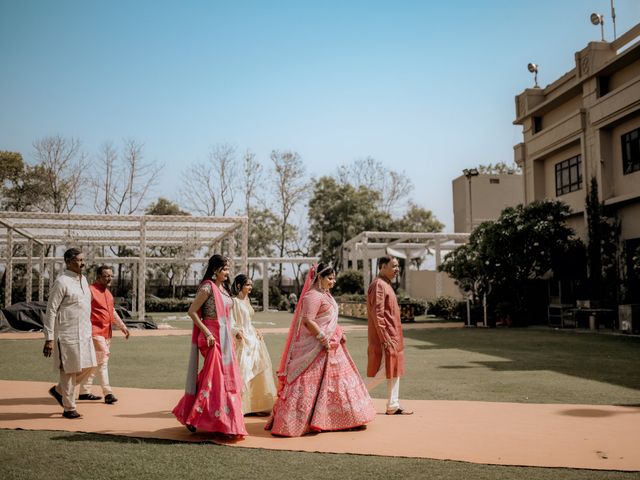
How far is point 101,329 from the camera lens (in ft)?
24.1

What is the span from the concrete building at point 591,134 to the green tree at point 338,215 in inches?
754

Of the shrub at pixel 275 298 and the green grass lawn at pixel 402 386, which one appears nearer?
the green grass lawn at pixel 402 386

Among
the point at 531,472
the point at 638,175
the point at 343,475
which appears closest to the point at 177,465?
the point at 343,475

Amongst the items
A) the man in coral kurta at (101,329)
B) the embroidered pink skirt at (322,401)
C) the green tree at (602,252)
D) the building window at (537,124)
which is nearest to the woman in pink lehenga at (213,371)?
the embroidered pink skirt at (322,401)

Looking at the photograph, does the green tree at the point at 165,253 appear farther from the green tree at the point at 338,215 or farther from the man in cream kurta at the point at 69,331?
the man in cream kurta at the point at 69,331

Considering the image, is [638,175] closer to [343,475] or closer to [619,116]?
[619,116]

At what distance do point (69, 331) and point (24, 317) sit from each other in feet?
46.5

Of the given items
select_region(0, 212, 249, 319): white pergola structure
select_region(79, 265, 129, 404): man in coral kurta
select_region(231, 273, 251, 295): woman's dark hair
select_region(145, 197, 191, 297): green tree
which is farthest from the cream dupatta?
select_region(145, 197, 191, 297): green tree

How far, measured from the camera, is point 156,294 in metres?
42.1

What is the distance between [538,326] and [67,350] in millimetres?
17467

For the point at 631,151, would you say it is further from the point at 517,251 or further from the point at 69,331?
the point at 69,331

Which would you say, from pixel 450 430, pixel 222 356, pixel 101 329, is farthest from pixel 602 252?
pixel 222 356

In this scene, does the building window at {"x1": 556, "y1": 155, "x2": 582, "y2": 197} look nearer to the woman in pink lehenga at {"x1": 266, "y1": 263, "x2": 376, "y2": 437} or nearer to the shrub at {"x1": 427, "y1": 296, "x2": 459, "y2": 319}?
the shrub at {"x1": 427, "y1": 296, "x2": 459, "y2": 319}

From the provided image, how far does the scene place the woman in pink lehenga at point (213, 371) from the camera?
5.25 metres
